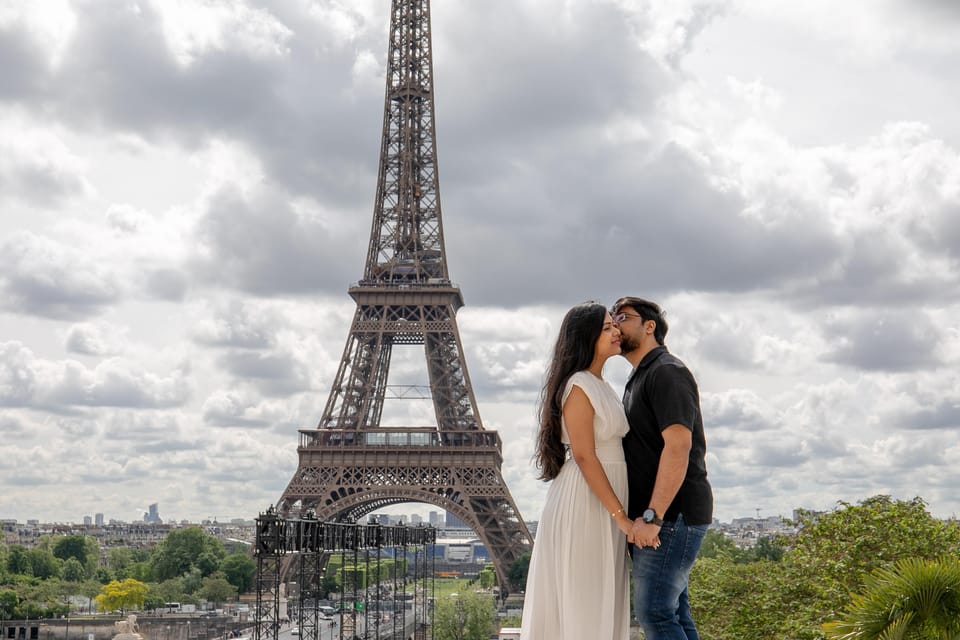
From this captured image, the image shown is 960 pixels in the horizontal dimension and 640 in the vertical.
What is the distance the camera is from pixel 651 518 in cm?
656

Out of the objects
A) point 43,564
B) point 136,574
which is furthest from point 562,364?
point 43,564

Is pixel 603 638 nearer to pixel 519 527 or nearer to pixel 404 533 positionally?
pixel 404 533

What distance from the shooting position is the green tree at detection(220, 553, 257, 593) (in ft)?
280

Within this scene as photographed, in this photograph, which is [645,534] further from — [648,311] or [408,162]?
[408,162]

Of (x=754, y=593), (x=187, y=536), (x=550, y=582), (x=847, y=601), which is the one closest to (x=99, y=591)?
(x=187, y=536)

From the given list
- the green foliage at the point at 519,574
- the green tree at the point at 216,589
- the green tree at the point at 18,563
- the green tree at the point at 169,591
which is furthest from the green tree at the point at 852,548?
the green tree at the point at 18,563

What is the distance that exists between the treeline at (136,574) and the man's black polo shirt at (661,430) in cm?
6938

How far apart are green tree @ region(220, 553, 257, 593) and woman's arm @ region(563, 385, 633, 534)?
81728 millimetres

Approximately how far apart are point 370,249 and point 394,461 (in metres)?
10.7

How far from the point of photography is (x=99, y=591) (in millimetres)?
83125

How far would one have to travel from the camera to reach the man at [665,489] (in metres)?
6.55

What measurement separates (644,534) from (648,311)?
1439mm

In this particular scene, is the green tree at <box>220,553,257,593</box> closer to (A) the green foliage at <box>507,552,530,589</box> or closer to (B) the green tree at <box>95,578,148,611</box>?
(B) the green tree at <box>95,578,148,611</box>

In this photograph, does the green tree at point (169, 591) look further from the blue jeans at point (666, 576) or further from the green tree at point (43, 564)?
the blue jeans at point (666, 576)
